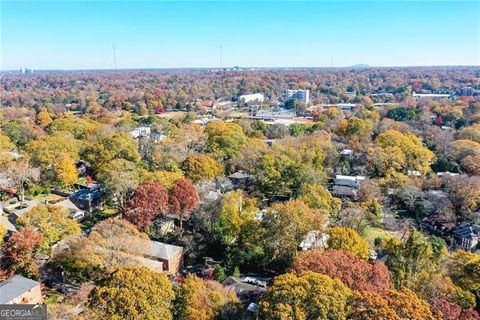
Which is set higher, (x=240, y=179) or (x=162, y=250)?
(x=240, y=179)

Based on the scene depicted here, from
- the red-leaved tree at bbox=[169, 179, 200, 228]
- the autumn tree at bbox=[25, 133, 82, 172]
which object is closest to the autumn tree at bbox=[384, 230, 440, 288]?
the red-leaved tree at bbox=[169, 179, 200, 228]

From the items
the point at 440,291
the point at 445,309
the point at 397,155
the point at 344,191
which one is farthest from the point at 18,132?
the point at 445,309

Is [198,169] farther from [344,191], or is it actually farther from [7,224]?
[7,224]

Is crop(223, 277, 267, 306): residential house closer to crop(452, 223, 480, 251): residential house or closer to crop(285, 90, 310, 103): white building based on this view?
crop(452, 223, 480, 251): residential house

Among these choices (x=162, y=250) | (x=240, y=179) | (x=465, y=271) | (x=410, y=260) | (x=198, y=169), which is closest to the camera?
(x=465, y=271)

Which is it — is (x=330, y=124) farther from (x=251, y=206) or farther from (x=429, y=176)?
(x=251, y=206)

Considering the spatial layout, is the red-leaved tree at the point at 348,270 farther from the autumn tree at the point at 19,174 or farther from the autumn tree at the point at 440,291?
the autumn tree at the point at 19,174
